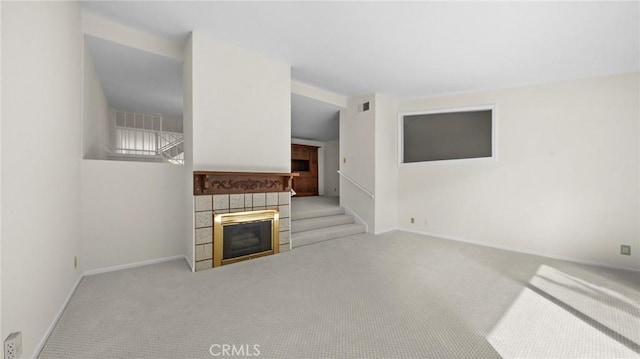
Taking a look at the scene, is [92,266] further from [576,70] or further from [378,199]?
[576,70]

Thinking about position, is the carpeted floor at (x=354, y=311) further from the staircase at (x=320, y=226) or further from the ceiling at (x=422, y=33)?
the ceiling at (x=422, y=33)

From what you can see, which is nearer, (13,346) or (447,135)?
(13,346)

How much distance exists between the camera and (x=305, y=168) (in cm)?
834

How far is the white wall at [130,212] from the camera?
2.74 metres

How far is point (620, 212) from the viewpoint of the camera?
325 centimetres

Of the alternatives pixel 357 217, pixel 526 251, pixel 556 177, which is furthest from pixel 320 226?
pixel 556 177

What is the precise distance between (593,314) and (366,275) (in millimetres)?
1907

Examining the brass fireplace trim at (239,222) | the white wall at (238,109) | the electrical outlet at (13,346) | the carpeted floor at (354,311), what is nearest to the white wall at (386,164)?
the carpeted floor at (354,311)

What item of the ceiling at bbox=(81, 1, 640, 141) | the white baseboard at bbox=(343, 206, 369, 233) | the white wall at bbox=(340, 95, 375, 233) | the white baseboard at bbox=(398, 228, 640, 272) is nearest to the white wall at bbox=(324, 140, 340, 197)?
the white wall at bbox=(340, 95, 375, 233)

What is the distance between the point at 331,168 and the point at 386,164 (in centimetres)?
363

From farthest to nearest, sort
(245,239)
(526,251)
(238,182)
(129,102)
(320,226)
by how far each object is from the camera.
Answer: (129,102)
(320,226)
(526,251)
(245,239)
(238,182)

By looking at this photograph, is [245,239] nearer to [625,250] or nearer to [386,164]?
[386,164]

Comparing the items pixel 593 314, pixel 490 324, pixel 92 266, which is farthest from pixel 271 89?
pixel 593 314

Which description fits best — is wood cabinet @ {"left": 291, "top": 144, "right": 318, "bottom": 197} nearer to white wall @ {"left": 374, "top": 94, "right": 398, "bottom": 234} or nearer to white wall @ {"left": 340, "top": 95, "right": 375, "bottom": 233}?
white wall @ {"left": 340, "top": 95, "right": 375, "bottom": 233}
